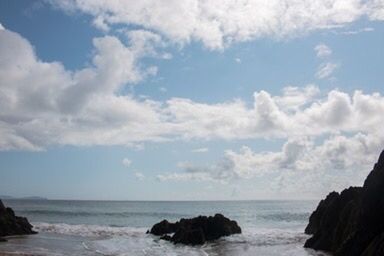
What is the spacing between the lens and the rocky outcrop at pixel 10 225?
5938cm

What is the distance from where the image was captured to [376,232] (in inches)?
1174

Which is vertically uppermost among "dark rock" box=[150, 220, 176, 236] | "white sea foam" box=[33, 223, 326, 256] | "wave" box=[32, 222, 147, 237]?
"dark rock" box=[150, 220, 176, 236]

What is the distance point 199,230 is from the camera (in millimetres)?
56625

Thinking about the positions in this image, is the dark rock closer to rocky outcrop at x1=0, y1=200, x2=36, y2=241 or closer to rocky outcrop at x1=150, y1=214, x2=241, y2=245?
rocky outcrop at x1=150, y1=214, x2=241, y2=245

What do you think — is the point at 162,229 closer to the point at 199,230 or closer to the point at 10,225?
the point at 199,230

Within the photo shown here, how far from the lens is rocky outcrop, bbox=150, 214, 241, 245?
55.5 m

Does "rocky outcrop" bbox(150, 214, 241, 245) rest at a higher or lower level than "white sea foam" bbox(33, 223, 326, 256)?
higher

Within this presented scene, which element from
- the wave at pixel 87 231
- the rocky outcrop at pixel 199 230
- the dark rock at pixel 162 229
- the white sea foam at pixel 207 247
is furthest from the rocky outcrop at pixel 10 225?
the rocky outcrop at pixel 199 230

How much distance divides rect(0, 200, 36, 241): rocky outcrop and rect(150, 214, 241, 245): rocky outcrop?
1742 centimetres

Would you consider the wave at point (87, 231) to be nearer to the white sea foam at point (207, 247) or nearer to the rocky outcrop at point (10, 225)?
the rocky outcrop at point (10, 225)

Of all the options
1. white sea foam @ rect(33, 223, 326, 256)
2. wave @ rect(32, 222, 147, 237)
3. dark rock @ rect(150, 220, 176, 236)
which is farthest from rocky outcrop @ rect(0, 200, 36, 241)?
dark rock @ rect(150, 220, 176, 236)

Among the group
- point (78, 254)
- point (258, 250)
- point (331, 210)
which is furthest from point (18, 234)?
point (331, 210)

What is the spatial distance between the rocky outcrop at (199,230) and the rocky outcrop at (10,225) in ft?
57.2

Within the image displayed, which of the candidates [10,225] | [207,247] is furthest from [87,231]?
[207,247]
